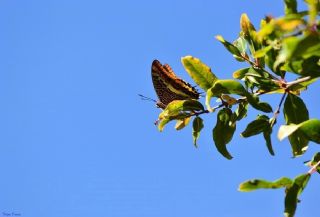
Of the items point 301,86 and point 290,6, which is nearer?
point 290,6

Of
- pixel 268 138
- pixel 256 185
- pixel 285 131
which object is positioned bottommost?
pixel 256 185

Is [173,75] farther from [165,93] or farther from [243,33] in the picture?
[243,33]

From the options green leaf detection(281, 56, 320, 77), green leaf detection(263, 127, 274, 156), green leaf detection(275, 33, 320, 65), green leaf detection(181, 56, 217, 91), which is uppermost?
green leaf detection(181, 56, 217, 91)

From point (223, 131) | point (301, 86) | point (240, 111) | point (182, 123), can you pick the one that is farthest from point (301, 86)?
point (182, 123)

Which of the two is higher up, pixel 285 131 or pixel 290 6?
pixel 290 6

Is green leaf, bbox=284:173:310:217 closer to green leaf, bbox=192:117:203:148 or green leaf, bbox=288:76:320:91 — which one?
green leaf, bbox=288:76:320:91

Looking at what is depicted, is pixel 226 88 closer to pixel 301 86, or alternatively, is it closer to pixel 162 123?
pixel 301 86

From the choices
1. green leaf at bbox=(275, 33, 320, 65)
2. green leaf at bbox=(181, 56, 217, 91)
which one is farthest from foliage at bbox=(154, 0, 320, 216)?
green leaf at bbox=(275, 33, 320, 65)

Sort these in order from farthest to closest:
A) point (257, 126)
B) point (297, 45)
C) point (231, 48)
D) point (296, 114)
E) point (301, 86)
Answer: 1. point (231, 48)
2. point (257, 126)
3. point (296, 114)
4. point (301, 86)
5. point (297, 45)
